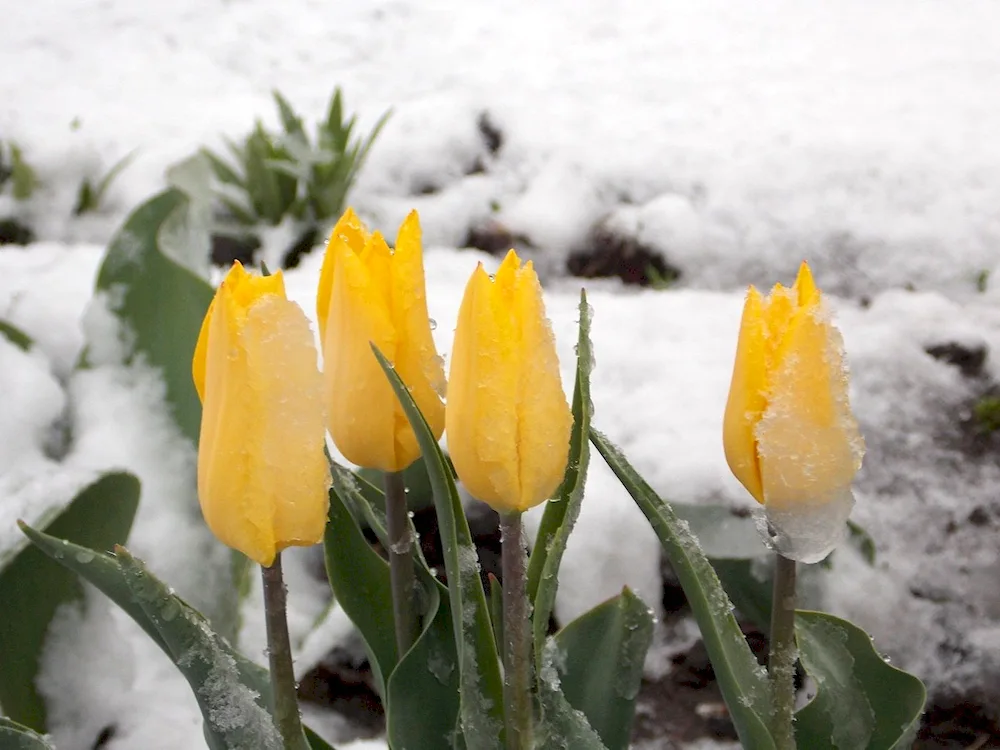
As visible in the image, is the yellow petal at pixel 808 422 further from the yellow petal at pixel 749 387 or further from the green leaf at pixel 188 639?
the green leaf at pixel 188 639

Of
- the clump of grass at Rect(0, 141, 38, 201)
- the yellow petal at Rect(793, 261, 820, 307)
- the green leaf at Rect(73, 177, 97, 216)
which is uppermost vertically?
the yellow petal at Rect(793, 261, 820, 307)

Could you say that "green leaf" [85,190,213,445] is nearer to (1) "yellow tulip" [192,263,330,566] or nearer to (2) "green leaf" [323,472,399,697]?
(2) "green leaf" [323,472,399,697]

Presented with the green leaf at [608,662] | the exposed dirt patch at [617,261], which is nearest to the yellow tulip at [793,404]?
the green leaf at [608,662]

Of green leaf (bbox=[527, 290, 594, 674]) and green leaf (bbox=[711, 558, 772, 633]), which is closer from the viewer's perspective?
green leaf (bbox=[527, 290, 594, 674])

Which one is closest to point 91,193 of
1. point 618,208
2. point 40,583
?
point 618,208

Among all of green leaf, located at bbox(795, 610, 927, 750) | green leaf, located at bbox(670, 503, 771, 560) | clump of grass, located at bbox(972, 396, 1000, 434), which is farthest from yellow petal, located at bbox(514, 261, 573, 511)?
clump of grass, located at bbox(972, 396, 1000, 434)
